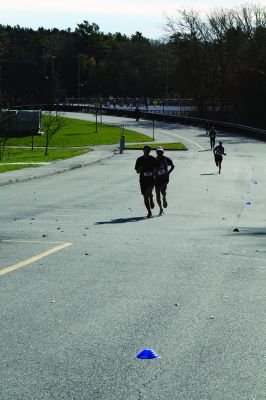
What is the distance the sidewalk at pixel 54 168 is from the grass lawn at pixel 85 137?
14132mm

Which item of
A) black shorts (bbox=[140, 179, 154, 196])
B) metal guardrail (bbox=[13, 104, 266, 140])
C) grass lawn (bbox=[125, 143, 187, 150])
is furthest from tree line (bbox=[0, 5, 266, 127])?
black shorts (bbox=[140, 179, 154, 196])

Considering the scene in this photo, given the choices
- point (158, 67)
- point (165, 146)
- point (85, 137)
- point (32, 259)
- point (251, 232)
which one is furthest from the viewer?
point (158, 67)

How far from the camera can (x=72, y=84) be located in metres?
167

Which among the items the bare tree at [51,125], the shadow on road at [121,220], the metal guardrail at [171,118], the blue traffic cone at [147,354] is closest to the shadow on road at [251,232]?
the shadow on road at [121,220]

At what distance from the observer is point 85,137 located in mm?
82625

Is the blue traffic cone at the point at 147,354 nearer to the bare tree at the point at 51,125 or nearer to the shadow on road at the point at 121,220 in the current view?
the shadow on road at the point at 121,220

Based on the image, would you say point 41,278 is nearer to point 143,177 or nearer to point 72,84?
point 143,177

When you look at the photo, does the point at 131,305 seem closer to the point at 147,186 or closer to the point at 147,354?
the point at 147,354

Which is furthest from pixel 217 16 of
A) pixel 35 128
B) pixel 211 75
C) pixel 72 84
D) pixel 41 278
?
pixel 41 278

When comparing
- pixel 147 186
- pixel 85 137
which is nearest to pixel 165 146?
pixel 85 137

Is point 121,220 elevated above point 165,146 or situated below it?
above

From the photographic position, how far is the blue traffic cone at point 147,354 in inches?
278

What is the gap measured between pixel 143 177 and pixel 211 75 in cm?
9404

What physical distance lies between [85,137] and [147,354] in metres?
76.1
